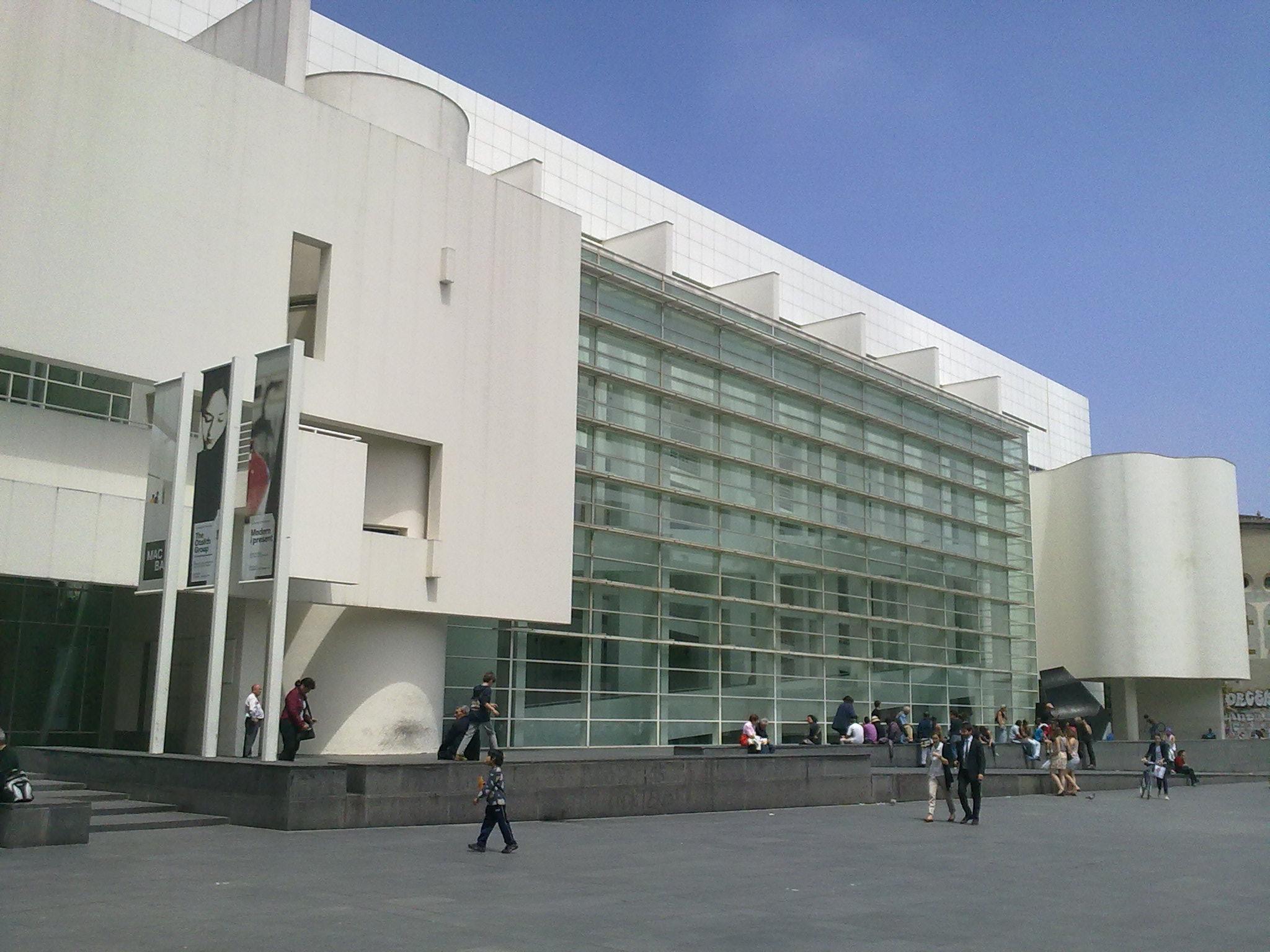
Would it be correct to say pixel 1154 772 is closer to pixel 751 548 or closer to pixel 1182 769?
pixel 1182 769

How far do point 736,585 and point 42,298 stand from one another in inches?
901

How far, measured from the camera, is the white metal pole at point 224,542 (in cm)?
1947

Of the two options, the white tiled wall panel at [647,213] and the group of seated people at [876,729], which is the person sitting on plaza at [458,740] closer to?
the group of seated people at [876,729]

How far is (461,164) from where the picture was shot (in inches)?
1148

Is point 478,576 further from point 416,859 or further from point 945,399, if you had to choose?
point 945,399

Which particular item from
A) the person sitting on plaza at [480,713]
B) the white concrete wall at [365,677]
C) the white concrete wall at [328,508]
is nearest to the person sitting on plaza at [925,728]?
the white concrete wall at [365,677]

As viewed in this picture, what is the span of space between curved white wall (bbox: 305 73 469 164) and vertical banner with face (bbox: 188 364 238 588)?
9556 millimetres

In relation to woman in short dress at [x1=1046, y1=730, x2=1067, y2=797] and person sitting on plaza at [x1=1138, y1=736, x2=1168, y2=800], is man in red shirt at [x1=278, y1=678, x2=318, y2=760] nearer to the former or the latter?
woman in short dress at [x1=1046, y1=730, x2=1067, y2=797]

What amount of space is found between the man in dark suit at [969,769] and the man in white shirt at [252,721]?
37.8ft

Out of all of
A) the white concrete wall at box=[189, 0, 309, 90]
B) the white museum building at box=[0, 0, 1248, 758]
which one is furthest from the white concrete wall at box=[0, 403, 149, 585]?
the white concrete wall at box=[189, 0, 309, 90]

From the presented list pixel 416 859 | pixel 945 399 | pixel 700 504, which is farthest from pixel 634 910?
pixel 945 399

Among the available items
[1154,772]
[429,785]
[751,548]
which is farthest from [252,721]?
[751,548]

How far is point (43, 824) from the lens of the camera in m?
13.1

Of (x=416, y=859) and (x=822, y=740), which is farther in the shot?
(x=822, y=740)
